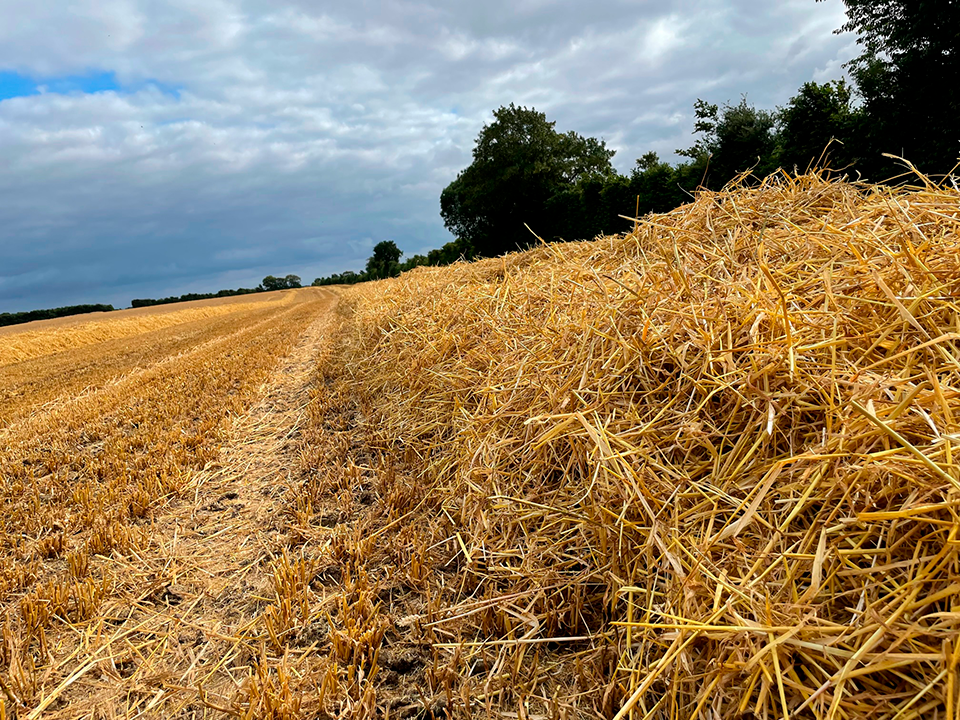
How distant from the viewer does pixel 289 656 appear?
2016 mm

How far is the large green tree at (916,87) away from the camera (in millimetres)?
12000

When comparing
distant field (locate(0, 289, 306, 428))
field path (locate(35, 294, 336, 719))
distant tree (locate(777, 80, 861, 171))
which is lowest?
field path (locate(35, 294, 336, 719))

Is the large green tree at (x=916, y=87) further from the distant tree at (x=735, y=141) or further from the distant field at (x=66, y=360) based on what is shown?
the distant field at (x=66, y=360)

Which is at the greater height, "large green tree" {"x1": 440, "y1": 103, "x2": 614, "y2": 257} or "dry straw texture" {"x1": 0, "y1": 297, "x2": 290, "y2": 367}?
"large green tree" {"x1": 440, "y1": 103, "x2": 614, "y2": 257}

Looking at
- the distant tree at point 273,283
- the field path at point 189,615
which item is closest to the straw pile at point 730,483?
the field path at point 189,615

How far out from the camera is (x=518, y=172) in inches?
1403

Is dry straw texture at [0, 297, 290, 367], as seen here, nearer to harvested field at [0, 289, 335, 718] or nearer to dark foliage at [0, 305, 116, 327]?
harvested field at [0, 289, 335, 718]

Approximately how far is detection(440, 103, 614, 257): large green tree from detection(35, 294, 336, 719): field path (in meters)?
31.6

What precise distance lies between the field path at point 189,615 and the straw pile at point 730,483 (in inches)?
32.7

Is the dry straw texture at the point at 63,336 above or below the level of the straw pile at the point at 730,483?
above

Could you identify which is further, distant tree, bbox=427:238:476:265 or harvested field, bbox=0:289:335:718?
distant tree, bbox=427:238:476:265

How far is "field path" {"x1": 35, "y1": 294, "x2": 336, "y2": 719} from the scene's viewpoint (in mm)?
1897

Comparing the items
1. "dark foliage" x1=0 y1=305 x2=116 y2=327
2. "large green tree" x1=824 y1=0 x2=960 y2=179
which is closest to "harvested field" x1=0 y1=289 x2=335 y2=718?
"large green tree" x1=824 y1=0 x2=960 y2=179

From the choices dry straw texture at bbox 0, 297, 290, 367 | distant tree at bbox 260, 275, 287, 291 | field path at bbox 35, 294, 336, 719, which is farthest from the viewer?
distant tree at bbox 260, 275, 287, 291
